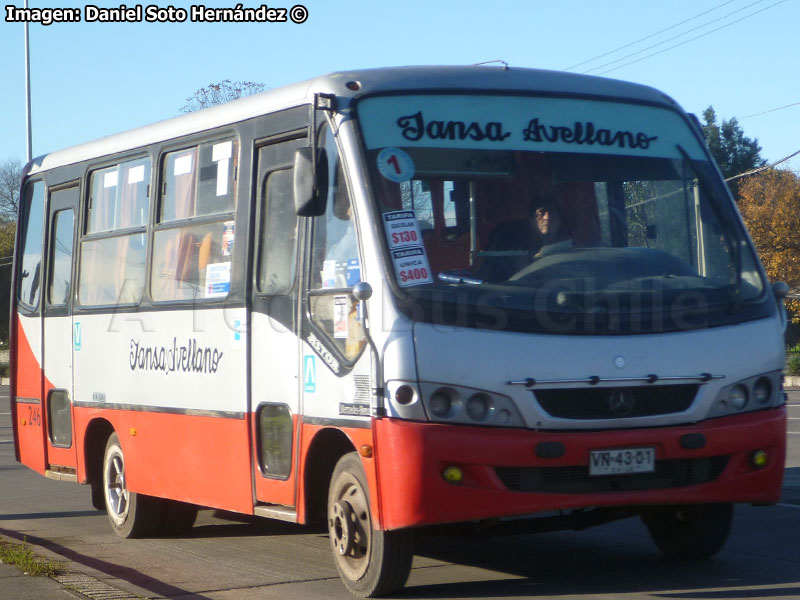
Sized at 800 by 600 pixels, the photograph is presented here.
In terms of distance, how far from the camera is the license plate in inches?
267

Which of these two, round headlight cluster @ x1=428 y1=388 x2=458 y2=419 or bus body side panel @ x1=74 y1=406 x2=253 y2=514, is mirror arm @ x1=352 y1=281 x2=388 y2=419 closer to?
round headlight cluster @ x1=428 y1=388 x2=458 y2=419

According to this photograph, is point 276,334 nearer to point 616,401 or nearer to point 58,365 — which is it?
point 616,401

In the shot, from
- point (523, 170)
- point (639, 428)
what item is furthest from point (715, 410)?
point (523, 170)

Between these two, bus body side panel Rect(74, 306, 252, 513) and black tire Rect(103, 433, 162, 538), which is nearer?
bus body side panel Rect(74, 306, 252, 513)

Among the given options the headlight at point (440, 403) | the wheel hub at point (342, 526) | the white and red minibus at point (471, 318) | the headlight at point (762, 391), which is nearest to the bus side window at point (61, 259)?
the white and red minibus at point (471, 318)

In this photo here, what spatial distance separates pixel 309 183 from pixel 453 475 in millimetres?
1786

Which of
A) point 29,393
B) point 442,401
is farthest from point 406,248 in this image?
point 29,393

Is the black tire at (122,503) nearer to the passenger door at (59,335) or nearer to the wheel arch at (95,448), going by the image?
the wheel arch at (95,448)

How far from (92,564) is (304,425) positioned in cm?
233

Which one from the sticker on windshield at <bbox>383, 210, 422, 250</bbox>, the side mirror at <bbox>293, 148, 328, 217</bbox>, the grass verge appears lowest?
the grass verge

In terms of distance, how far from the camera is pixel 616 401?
22.6ft

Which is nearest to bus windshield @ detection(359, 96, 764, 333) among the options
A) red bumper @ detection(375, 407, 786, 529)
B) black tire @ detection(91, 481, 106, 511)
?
red bumper @ detection(375, 407, 786, 529)

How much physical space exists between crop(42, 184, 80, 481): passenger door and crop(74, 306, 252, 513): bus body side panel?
0.72ft

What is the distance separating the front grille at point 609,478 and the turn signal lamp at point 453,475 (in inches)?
8.3
